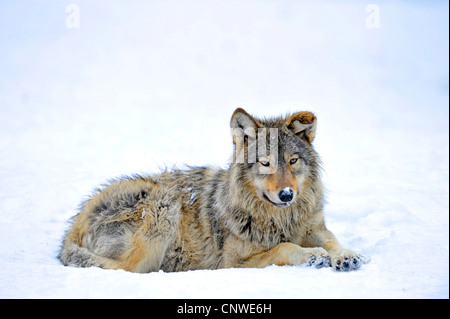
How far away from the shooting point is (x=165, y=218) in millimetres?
5348

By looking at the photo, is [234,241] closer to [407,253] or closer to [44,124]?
[407,253]

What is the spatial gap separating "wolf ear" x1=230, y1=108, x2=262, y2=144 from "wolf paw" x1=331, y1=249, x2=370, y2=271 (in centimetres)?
162

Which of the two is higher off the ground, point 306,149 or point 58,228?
point 306,149

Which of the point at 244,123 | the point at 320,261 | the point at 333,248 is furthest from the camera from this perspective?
the point at 244,123

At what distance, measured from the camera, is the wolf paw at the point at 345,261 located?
4.30 meters

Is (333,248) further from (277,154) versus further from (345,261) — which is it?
(277,154)

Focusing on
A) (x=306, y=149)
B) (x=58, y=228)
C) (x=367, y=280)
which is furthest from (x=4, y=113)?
(x=367, y=280)

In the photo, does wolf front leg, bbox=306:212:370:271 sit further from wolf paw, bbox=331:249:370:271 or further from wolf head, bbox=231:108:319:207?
wolf head, bbox=231:108:319:207

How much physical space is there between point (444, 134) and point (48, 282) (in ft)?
50.4

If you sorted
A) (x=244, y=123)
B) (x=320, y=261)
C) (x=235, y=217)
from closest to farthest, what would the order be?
1. (x=320, y=261)
2. (x=244, y=123)
3. (x=235, y=217)

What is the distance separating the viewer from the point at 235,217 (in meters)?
5.23

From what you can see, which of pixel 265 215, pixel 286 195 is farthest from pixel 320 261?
pixel 265 215

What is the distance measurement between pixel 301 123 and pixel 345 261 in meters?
1.64

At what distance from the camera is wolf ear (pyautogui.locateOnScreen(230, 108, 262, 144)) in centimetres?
497
